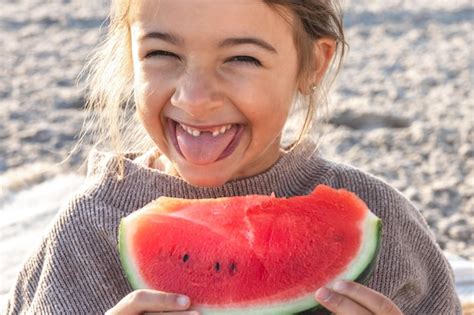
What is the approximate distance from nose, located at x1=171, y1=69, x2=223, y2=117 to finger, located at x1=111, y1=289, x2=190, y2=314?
469 millimetres

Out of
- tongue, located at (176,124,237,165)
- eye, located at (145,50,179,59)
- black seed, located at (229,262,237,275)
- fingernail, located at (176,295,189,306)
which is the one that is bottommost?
fingernail, located at (176,295,189,306)

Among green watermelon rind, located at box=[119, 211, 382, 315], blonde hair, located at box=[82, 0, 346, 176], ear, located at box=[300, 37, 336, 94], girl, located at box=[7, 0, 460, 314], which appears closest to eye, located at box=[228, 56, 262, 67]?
girl, located at box=[7, 0, 460, 314]

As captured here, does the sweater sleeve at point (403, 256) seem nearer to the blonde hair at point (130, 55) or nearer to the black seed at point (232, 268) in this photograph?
the blonde hair at point (130, 55)

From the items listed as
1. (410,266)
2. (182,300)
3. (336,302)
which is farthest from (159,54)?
(410,266)

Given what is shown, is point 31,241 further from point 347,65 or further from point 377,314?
point 347,65

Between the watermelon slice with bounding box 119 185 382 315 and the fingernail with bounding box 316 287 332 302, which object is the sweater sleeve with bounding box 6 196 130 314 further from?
the fingernail with bounding box 316 287 332 302

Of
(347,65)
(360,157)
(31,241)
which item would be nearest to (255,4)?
(31,241)

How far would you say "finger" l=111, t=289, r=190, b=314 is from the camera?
6.57 ft

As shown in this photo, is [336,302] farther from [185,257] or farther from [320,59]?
[320,59]

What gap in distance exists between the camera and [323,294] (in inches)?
80.0

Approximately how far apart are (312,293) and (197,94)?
0.53m

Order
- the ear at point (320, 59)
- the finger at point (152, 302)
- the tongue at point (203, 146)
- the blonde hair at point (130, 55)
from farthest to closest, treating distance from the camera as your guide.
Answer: the ear at point (320, 59) → the blonde hair at point (130, 55) → the tongue at point (203, 146) → the finger at point (152, 302)

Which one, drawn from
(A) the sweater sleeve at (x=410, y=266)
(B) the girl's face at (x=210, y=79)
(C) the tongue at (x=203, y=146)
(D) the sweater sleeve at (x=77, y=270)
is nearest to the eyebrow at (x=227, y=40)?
(B) the girl's face at (x=210, y=79)

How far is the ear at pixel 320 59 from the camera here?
2.68m
